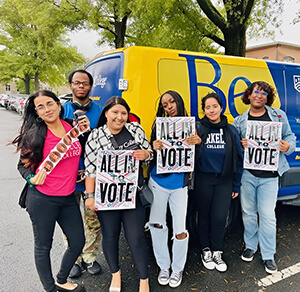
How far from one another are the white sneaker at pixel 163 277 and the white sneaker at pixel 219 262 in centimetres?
60

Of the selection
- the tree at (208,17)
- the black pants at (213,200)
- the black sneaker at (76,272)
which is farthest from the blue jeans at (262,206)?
the tree at (208,17)

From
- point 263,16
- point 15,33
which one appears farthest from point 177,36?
point 15,33

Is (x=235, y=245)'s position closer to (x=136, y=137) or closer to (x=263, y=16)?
(x=136, y=137)

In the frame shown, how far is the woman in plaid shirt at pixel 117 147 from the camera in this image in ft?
7.59

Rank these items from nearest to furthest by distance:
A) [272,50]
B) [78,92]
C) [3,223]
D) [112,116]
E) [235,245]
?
[112,116] → [78,92] → [235,245] → [3,223] → [272,50]

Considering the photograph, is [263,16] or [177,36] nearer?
[263,16]

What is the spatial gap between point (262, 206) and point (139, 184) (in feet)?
4.71

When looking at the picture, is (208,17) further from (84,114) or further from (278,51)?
(278,51)

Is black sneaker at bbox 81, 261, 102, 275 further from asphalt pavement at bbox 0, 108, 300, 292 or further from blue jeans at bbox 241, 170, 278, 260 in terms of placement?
blue jeans at bbox 241, 170, 278, 260

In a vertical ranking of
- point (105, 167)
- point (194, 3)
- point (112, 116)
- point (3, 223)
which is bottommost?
point (3, 223)

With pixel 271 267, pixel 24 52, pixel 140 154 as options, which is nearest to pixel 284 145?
pixel 271 267

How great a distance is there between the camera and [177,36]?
41.0 feet

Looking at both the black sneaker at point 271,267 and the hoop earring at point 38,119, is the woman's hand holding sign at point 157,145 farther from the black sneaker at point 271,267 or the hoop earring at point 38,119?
the black sneaker at point 271,267

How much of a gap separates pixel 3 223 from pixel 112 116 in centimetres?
287
